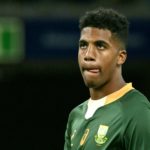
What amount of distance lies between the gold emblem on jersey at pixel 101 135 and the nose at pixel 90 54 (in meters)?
0.36

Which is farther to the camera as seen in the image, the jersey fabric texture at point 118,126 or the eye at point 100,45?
the eye at point 100,45

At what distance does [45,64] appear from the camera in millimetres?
9828

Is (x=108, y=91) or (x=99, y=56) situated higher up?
(x=99, y=56)

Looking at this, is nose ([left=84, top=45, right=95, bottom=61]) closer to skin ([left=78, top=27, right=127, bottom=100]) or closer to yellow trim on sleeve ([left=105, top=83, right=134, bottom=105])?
skin ([left=78, top=27, right=127, bottom=100])

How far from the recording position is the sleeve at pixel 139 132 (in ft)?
12.6

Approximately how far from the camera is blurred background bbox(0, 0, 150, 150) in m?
9.03

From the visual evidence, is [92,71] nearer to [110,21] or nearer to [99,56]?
[99,56]

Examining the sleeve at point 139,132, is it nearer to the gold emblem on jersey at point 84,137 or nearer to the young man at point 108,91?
the young man at point 108,91

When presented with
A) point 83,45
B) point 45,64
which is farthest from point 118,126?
point 45,64

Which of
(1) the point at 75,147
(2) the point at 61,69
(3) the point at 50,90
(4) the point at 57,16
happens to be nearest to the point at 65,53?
(4) the point at 57,16

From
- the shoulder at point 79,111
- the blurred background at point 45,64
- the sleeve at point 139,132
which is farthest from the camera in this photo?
the blurred background at point 45,64

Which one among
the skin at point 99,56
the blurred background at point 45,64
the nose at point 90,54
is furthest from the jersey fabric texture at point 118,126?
the blurred background at point 45,64

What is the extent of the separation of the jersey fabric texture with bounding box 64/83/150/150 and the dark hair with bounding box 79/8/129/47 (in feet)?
0.96

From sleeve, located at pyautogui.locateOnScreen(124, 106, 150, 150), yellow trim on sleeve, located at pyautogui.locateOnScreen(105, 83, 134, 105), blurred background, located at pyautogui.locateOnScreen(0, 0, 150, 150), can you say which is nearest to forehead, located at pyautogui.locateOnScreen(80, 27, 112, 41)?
yellow trim on sleeve, located at pyautogui.locateOnScreen(105, 83, 134, 105)
